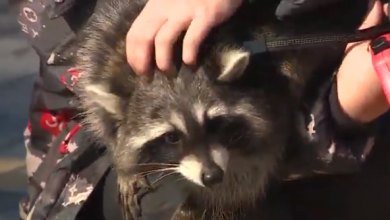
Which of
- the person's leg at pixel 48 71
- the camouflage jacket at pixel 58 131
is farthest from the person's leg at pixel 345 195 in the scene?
the person's leg at pixel 48 71

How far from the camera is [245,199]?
1.16 m

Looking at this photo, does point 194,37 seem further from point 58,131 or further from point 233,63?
point 58,131

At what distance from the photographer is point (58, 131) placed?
134 centimetres

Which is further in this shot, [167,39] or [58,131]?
[58,131]

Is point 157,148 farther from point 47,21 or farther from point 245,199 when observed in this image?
point 47,21

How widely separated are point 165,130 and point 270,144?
15cm

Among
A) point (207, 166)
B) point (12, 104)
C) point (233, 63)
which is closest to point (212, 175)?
point (207, 166)

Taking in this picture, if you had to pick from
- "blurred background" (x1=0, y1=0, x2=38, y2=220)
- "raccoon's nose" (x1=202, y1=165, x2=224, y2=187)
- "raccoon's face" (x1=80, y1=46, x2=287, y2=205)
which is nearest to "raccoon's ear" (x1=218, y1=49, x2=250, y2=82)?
"raccoon's face" (x1=80, y1=46, x2=287, y2=205)

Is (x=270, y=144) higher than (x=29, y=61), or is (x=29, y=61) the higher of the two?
(x=270, y=144)

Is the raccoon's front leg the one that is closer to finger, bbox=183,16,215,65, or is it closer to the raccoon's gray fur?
the raccoon's gray fur

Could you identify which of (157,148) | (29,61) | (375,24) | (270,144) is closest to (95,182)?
(157,148)

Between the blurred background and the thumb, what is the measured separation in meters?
0.91

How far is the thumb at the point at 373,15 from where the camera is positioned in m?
1.09

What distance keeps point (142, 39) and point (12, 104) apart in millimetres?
928
